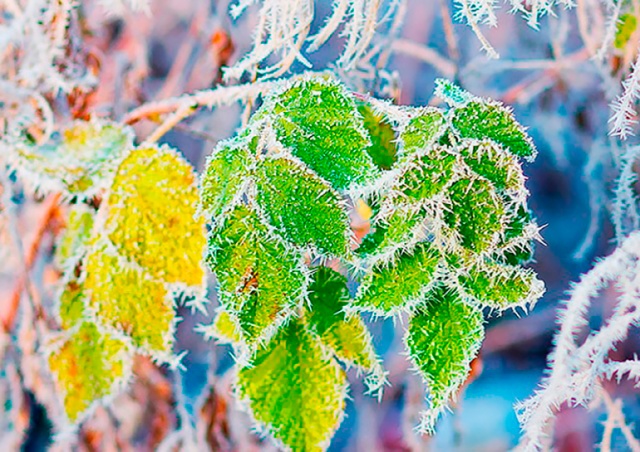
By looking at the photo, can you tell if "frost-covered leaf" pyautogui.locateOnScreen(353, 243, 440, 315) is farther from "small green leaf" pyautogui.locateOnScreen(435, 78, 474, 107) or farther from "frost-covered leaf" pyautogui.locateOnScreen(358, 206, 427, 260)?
"small green leaf" pyautogui.locateOnScreen(435, 78, 474, 107)

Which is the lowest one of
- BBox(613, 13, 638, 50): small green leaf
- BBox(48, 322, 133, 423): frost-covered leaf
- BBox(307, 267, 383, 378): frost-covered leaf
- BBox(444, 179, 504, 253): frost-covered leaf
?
BBox(48, 322, 133, 423): frost-covered leaf

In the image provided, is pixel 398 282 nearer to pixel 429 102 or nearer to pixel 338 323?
pixel 338 323

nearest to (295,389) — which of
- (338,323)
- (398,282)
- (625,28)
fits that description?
(338,323)

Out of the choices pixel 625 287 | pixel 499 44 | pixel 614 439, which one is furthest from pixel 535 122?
pixel 625 287

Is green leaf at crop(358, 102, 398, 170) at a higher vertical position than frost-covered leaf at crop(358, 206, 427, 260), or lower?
higher

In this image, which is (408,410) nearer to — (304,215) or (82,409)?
(82,409)

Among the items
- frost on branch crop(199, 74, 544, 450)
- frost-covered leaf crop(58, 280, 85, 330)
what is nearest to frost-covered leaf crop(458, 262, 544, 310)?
frost on branch crop(199, 74, 544, 450)
